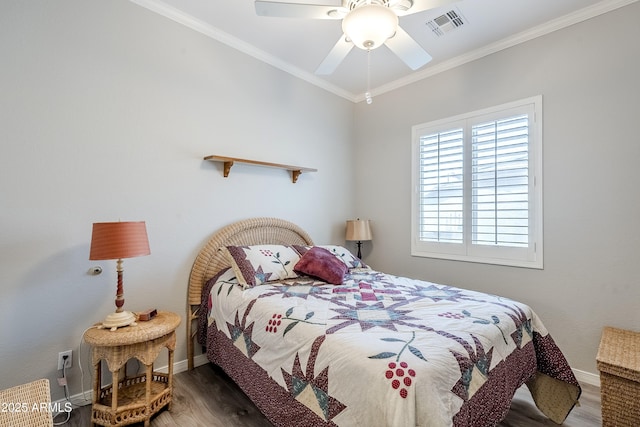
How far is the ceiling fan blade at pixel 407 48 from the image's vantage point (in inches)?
73.7

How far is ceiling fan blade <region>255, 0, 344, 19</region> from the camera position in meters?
1.60

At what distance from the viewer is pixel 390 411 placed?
1079 millimetres

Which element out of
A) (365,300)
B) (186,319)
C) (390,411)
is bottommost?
(186,319)

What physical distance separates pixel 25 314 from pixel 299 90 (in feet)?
9.92

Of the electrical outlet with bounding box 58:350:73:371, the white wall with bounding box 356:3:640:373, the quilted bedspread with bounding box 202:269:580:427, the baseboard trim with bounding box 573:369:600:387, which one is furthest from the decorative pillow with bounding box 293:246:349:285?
the baseboard trim with bounding box 573:369:600:387

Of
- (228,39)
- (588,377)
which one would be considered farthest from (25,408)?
(588,377)

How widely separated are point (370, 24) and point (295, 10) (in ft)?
1.42

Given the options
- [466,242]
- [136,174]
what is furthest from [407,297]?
[136,174]

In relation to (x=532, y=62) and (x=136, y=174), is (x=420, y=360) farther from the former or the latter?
(x=532, y=62)

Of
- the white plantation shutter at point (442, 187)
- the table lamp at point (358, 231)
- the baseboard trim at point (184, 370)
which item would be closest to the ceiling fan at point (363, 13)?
the white plantation shutter at point (442, 187)

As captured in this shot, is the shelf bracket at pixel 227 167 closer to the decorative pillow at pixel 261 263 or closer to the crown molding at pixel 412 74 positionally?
the decorative pillow at pixel 261 263

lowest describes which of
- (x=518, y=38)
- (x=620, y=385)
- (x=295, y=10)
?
(x=620, y=385)

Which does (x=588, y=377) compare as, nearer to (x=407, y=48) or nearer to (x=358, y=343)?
(x=358, y=343)

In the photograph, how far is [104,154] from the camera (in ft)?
6.89
